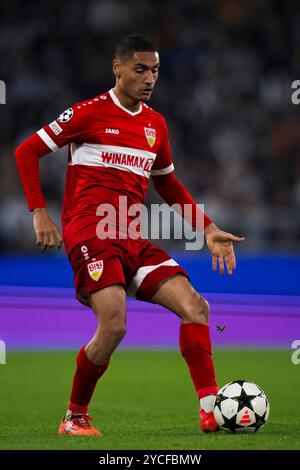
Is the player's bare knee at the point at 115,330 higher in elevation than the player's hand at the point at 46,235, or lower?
lower

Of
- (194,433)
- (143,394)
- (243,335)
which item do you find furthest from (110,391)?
(243,335)

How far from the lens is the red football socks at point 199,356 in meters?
5.14

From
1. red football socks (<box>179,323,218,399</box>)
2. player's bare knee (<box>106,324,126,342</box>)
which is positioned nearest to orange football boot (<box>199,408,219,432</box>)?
red football socks (<box>179,323,218,399</box>)

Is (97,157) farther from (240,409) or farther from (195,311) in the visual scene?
(240,409)

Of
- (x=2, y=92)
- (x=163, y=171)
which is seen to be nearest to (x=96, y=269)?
(x=163, y=171)

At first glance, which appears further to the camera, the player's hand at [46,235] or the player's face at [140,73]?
the player's face at [140,73]

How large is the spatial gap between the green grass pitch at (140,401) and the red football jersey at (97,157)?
1049 mm

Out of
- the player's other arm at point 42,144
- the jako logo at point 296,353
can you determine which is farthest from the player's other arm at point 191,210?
the jako logo at point 296,353

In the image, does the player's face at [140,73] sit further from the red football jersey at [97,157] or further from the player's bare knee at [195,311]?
the player's bare knee at [195,311]

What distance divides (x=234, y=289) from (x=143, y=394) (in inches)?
79.8

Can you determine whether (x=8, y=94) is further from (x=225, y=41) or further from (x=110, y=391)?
(x=110, y=391)

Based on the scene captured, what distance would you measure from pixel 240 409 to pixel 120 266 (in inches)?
35.9

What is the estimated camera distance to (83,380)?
16.9ft

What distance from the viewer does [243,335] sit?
1126 centimetres
